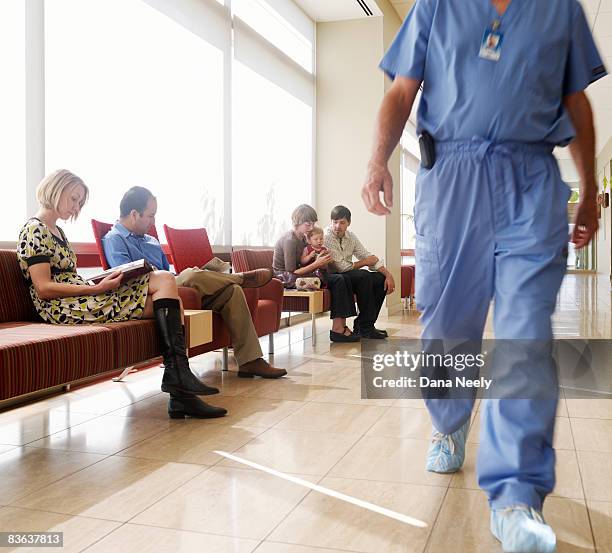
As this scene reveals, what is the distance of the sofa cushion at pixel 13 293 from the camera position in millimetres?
2805

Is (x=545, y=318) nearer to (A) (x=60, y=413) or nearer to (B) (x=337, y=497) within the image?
(B) (x=337, y=497)

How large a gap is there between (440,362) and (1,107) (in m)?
2.41

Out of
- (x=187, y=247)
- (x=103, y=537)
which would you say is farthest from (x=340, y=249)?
(x=103, y=537)

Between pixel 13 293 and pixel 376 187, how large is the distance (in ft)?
5.62

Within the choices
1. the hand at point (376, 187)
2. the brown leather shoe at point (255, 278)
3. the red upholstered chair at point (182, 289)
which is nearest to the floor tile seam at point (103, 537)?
the hand at point (376, 187)

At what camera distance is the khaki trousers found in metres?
3.60

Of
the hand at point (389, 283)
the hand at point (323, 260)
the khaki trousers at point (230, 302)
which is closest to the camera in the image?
the khaki trousers at point (230, 302)

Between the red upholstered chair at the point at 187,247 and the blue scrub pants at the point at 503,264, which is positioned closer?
the blue scrub pants at the point at 503,264

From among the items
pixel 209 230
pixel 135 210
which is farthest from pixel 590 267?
pixel 135 210

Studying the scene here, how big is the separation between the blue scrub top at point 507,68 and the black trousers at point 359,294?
11.6ft

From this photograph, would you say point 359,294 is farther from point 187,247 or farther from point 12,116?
point 12,116

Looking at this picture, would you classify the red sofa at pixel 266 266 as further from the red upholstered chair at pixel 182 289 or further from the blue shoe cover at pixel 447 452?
the blue shoe cover at pixel 447 452

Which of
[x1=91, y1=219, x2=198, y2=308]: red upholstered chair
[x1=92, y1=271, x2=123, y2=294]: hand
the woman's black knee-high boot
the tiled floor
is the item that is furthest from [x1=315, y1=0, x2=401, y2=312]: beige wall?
[x1=92, y1=271, x2=123, y2=294]: hand

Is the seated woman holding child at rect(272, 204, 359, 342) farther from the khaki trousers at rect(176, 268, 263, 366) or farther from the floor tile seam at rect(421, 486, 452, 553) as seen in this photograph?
the floor tile seam at rect(421, 486, 452, 553)
